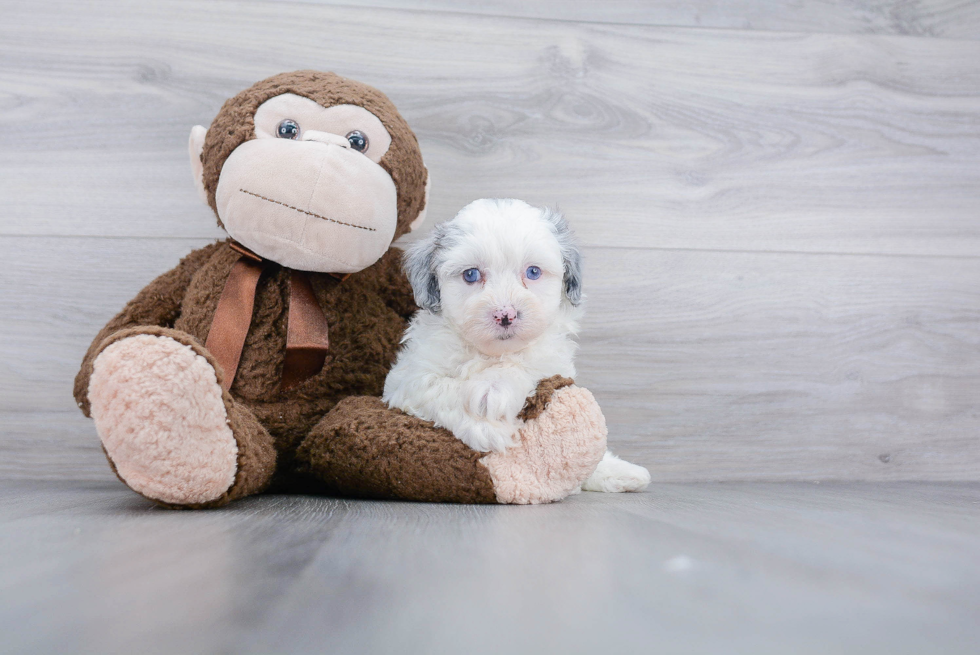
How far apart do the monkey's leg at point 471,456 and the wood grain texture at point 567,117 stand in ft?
1.56

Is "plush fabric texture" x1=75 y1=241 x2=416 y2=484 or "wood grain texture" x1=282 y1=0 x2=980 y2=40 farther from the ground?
"wood grain texture" x1=282 y1=0 x2=980 y2=40

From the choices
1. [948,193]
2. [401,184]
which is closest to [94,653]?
[401,184]

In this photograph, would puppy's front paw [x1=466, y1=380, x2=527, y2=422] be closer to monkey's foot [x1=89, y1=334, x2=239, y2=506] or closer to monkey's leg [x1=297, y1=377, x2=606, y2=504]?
monkey's leg [x1=297, y1=377, x2=606, y2=504]

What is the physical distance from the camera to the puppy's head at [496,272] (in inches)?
31.3

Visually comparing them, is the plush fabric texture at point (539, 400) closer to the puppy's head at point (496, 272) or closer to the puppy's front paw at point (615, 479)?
the puppy's head at point (496, 272)

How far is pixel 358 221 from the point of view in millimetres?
840

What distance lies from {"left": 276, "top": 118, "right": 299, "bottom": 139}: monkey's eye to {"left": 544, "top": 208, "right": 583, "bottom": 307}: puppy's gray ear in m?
0.34

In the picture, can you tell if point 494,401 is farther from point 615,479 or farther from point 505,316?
point 615,479

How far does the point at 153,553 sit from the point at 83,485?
610mm

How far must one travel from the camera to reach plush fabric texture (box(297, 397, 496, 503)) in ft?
2.54

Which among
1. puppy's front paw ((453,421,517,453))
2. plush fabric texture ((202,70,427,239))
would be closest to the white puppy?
puppy's front paw ((453,421,517,453))

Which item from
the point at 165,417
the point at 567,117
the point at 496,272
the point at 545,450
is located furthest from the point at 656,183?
the point at 165,417

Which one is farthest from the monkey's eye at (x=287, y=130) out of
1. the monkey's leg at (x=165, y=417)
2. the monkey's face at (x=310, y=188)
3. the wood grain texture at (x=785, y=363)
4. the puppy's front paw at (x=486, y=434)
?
the wood grain texture at (x=785, y=363)

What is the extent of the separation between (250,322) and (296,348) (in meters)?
0.07
